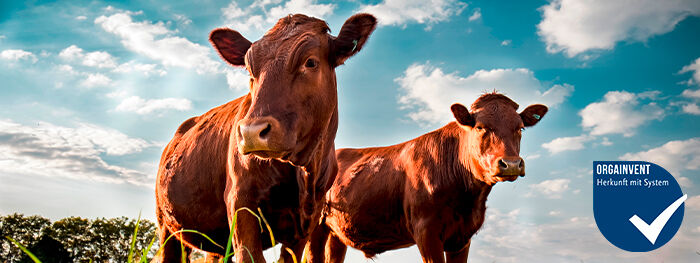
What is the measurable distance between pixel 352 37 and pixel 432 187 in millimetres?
4211

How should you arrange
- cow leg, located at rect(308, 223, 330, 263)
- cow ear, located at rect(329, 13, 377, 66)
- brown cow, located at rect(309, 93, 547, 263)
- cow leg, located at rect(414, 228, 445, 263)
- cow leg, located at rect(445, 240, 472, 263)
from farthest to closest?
cow leg, located at rect(308, 223, 330, 263) < cow leg, located at rect(445, 240, 472, 263) < brown cow, located at rect(309, 93, 547, 263) < cow leg, located at rect(414, 228, 445, 263) < cow ear, located at rect(329, 13, 377, 66)

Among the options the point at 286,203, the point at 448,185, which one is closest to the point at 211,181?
the point at 286,203

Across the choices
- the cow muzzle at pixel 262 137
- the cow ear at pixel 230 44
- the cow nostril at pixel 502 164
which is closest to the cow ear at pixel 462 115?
the cow nostril at pixel 502 164

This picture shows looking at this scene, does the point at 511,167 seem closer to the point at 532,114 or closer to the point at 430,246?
the point at 430,246

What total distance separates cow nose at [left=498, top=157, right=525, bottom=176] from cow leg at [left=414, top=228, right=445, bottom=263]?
4.70 feet

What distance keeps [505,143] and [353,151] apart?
435 centimetres

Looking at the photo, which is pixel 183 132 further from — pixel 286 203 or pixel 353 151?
pixel 353 151

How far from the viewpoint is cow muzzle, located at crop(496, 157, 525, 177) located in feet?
24.1

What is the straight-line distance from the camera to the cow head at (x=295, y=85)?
3586mm

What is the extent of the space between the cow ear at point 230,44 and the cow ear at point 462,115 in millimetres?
4166

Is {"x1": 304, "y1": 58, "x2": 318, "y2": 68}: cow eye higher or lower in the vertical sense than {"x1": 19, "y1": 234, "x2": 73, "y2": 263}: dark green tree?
lower

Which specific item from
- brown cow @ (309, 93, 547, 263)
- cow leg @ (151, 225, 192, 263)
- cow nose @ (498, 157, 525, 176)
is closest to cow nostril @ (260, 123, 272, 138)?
cow leg @ (151, 225, 192, 263)

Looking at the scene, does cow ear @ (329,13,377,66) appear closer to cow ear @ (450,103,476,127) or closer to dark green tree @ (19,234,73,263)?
cow ear @ (450,103,476,127)

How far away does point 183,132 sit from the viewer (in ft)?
23.0
